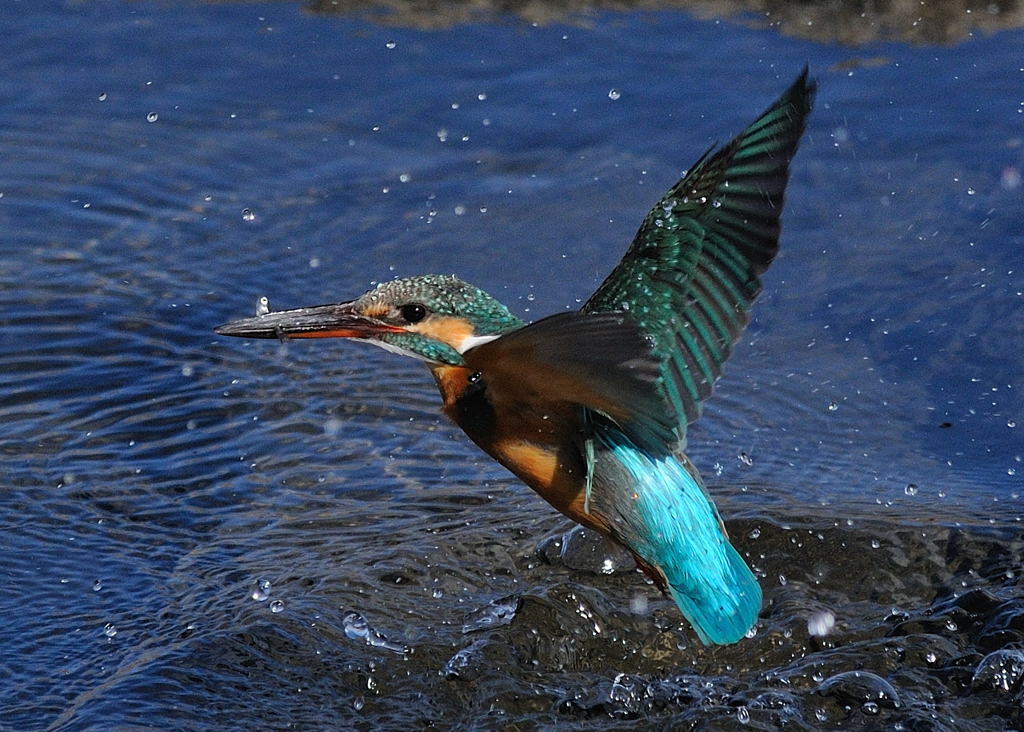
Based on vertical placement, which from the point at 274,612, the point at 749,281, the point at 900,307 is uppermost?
the point at 749,281

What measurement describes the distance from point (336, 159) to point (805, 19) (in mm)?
2299

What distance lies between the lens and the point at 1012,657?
3.16m

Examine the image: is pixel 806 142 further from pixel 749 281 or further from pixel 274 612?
pixel 274 612

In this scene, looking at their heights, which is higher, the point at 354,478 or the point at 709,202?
the point at 709,202

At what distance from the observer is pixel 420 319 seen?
293 centimetres

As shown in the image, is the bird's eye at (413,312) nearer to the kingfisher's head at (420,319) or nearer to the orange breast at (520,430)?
the kingfisher's head at (420,319)

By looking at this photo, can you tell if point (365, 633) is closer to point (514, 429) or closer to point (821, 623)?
point (514, 429)

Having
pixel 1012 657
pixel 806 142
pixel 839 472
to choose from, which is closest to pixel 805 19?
pixel 806 142

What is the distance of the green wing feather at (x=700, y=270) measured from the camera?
297cm

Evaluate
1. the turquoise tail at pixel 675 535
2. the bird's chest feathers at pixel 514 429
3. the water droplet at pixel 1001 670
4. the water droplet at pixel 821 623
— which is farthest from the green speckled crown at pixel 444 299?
the water droplet at pixel 1001 670

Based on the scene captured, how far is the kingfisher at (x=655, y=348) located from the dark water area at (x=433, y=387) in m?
0.35

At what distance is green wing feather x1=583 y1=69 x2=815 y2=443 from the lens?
2.97 m

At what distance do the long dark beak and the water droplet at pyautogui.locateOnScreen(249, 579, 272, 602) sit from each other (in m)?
0.76

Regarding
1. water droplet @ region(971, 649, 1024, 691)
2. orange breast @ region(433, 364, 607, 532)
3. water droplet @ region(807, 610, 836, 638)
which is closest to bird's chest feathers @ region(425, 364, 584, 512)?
orange breast @ region(433, 364, 607, 532)
